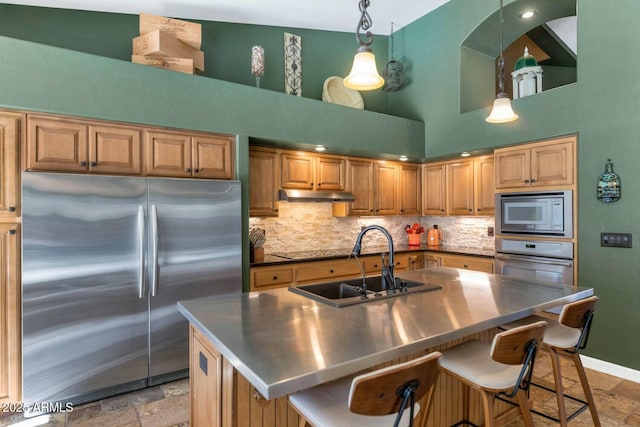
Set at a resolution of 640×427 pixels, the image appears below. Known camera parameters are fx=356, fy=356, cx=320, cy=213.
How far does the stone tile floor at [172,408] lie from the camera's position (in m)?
2.36

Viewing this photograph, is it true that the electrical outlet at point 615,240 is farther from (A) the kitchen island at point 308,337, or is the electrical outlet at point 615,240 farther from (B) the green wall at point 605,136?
(A) the kitchen island at point 308,337

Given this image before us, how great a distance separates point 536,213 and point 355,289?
2563 mm

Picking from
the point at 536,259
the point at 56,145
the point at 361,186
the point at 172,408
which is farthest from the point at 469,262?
the point at 56,145

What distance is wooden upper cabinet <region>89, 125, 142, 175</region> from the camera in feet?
8.91

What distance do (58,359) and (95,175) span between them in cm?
130

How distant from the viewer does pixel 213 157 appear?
10.7ft

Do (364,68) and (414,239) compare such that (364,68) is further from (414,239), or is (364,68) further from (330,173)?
(414,239)

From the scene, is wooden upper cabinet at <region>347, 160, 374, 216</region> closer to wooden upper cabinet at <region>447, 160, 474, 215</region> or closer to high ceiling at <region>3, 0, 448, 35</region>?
wooden upper cabinet at <region>447, 160, 474, 215</region>

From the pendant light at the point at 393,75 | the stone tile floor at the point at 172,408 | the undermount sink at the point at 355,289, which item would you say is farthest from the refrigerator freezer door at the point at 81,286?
the pendant light at the point at 393,75

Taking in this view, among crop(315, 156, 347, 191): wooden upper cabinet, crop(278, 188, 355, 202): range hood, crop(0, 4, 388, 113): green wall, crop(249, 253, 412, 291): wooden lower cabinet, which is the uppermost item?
crop(0, 4, 388, 113): green wall

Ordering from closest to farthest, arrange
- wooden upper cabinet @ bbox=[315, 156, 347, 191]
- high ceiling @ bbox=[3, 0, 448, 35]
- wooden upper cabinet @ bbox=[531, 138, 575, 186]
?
high ceiling @ bbox=[3, 0, 448, 35], wooden upper cabinet @ bbox=[531, 138, 575, 186], wooden upper cabinet @ bbox=[315, 156, 347, 191]

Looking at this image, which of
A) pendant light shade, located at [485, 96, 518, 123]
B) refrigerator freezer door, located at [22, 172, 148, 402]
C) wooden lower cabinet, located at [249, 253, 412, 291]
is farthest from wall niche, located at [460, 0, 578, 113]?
refrigerator freezer door, located at [22, 172, 148, 402]

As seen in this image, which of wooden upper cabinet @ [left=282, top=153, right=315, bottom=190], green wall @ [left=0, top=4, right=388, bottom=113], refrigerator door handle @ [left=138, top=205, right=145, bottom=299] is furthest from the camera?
wooden upper cabinet @ [left=282, top=153, right=315, bottom=190]

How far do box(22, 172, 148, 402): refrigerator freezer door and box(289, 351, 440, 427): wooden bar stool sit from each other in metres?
1.89
